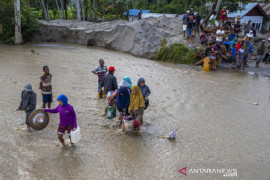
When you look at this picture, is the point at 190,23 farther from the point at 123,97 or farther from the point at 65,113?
the point at 65,113

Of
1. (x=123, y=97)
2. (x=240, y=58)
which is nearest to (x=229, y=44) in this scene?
(x=240, y=58)

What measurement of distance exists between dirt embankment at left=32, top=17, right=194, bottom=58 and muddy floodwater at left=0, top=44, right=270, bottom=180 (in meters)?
6.24

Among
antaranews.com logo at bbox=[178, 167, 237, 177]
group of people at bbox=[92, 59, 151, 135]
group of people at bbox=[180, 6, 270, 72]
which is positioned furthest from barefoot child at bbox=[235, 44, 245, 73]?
antaranews.com logo at bbox=[178, 167, 237, 177]

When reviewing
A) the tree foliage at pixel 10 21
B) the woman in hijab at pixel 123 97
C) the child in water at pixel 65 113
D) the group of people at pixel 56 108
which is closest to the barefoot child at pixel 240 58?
the woman in hijab at pixel 123 97

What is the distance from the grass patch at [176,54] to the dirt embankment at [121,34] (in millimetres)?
590

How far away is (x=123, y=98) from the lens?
19.2ft

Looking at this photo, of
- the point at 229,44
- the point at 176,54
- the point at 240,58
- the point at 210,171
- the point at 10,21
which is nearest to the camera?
the point at 210,171

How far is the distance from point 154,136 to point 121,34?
44.2ft

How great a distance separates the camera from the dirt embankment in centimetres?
1655

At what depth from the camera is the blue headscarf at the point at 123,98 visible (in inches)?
228

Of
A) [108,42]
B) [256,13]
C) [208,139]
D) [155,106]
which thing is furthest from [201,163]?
[256,13]

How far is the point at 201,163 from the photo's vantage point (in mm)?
4906

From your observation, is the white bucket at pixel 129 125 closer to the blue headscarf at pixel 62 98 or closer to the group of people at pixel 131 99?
the group of people at pixel 131 99

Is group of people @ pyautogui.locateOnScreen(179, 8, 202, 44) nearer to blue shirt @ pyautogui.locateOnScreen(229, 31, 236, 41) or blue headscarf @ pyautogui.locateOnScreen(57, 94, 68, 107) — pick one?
blue shirt @ pyautogui.locateOnScreen(229, 31, 236, 41)
